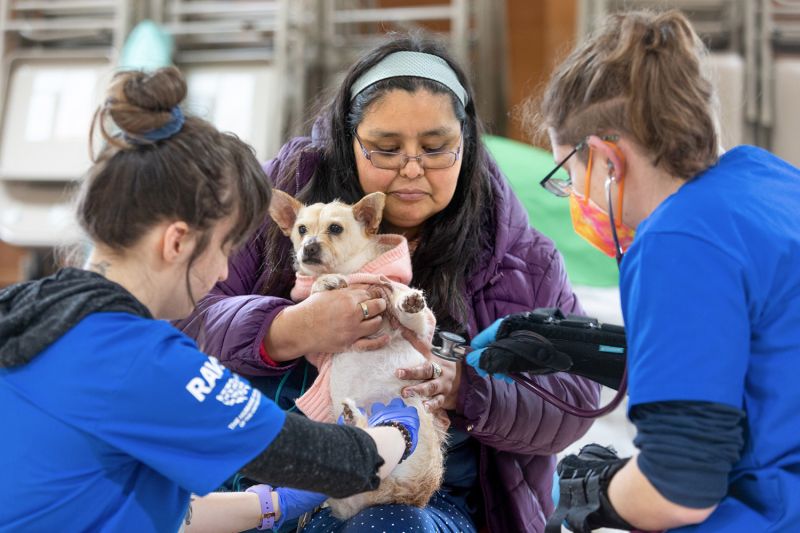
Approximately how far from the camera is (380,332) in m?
1.62

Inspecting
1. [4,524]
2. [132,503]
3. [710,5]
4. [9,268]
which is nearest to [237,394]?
[132,503]

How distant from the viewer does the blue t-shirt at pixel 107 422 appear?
3.25 ft

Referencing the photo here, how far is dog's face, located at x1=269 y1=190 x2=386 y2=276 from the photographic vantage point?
1667mm

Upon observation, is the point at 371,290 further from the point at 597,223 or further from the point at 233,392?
the point at 233,392

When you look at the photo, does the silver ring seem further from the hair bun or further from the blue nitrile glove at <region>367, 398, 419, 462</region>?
the hair bun

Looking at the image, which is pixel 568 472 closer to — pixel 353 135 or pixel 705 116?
pixel 705 116

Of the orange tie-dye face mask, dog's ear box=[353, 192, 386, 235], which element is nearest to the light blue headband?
dog's ear box=[353, 192, 386, 235]

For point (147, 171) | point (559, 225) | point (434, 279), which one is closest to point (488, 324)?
point (434, 279)

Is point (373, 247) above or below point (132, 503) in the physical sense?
above

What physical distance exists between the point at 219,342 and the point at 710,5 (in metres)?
3.13

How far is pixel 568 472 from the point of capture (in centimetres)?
120

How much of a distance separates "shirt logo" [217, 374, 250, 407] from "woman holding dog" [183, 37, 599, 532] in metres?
0.48

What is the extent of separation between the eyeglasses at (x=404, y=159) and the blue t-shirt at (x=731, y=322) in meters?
0.69

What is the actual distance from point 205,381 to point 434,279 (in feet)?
2.57
